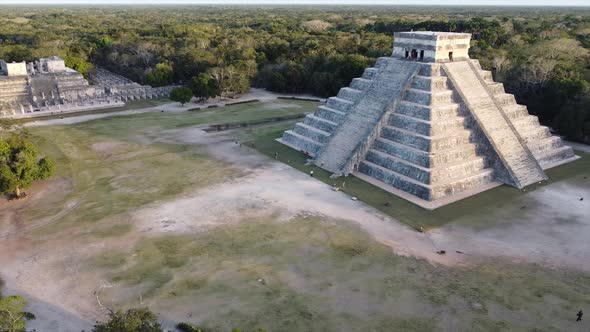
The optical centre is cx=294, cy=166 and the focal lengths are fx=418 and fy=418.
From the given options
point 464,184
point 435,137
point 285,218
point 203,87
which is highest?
point 435,137

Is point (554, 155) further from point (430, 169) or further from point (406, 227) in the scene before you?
point (406, 227)

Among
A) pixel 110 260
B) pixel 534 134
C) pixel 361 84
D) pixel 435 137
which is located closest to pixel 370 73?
pixel 361 84

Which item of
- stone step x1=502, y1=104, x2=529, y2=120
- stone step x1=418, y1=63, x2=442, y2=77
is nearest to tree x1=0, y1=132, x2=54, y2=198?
stone step x1=418, y1=63, x2=442, y2=77

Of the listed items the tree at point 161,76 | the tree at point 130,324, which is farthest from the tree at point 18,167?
the tree at point 161,76

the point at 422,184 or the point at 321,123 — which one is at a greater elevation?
the point at 321,123

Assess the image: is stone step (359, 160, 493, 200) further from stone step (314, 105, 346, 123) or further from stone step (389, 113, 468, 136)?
stone step (314, 105, 346, 123)

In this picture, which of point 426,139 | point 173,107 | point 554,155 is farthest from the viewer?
point 173,107
